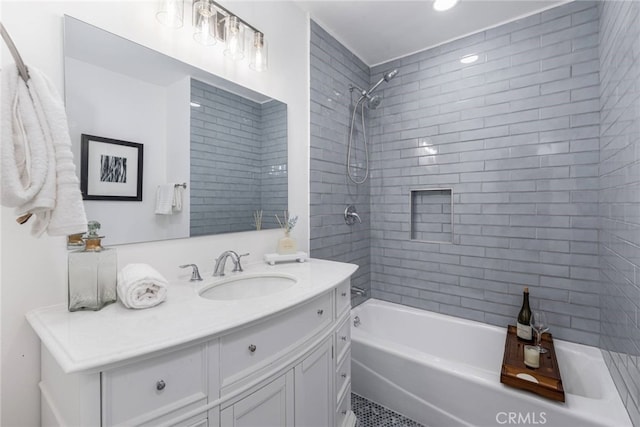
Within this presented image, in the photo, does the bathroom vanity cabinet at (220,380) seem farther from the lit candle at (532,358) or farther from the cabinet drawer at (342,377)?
the lit candle at (532,358)

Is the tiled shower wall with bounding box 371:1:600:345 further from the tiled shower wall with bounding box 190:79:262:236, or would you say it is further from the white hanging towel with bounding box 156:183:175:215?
the white hanging towel with bounding box 156:183:175:215

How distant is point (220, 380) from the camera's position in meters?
0.85

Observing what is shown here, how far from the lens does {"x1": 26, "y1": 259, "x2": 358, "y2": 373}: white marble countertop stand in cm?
65

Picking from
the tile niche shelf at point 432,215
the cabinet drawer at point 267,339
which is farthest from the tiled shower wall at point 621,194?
the cabinet drawer at point 267,339

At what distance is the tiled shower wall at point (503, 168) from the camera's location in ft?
6.15

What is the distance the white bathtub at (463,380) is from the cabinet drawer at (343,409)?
37 cm

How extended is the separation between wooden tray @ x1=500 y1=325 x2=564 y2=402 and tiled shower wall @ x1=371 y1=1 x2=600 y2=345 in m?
0.38

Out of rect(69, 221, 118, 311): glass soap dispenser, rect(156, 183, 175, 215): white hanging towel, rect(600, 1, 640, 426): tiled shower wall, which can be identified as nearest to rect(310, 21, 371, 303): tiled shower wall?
rect(156, 183, 175, 215): white hanging towel

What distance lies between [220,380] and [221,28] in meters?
1.57

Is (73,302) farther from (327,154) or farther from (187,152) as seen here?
(327,154)

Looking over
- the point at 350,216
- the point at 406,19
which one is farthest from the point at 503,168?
the point at 406,19

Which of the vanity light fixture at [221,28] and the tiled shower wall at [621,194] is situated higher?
the vanity light fixture at [221,28]

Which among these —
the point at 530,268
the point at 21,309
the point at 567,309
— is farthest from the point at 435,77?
the point at 21,309

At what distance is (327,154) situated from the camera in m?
2.22
